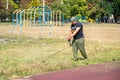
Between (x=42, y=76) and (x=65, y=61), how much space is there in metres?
4.16


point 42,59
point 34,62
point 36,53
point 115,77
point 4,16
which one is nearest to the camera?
point 115,77

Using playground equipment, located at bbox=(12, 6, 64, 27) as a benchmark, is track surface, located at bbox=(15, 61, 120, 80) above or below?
above

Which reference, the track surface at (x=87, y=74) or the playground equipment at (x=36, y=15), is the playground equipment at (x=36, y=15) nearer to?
the playground equipment at (x=36, y=15)

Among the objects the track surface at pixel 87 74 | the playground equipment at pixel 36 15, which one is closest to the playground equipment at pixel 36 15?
the playground equipment at pixel 36 15

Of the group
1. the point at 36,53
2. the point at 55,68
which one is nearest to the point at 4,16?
the point at 36,53

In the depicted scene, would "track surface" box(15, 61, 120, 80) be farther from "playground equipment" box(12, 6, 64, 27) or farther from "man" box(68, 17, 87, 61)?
"playground equipment" box(12, 6, 64, 27)

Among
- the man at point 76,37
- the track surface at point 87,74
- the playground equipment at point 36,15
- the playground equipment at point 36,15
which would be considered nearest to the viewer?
the track surface at point 87,74

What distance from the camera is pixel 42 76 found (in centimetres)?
1074

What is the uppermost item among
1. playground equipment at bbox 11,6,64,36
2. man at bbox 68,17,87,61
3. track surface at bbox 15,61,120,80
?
man at bbox 68,17,87,61

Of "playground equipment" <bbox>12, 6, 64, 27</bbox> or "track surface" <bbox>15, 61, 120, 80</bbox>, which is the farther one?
"playground equipment" <bbox>12, 6, 64, 27</bbox>

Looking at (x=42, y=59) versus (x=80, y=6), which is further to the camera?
(x=80, y=6)

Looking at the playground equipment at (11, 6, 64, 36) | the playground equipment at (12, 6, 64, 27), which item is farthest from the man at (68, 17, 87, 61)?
the playground equipment at (12, 6, 64, 27)

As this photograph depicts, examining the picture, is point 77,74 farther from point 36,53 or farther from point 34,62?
point 36,53

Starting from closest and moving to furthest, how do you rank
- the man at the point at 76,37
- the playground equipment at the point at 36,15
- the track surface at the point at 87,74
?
the track surface at the point at 87,74, the man at the point at 76,37, the playground equipment at the point at 36,15
